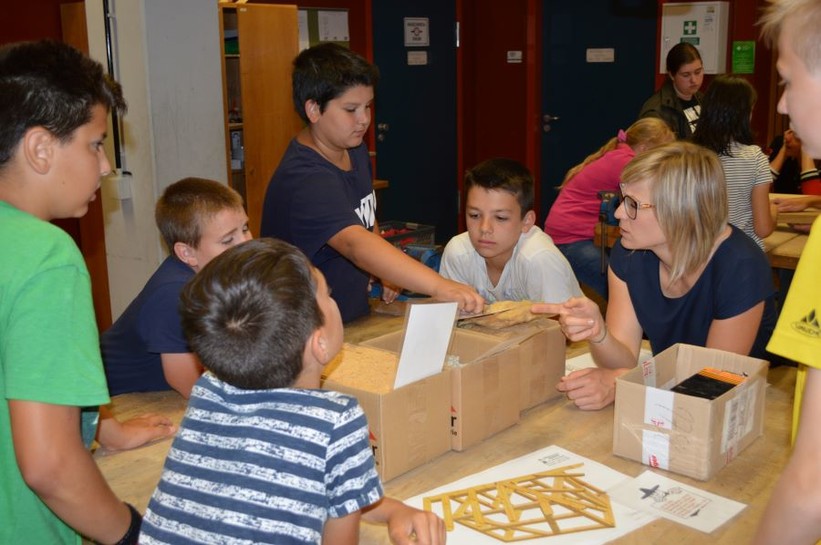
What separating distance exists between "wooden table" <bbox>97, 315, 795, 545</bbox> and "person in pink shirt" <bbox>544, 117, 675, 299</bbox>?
2.73m

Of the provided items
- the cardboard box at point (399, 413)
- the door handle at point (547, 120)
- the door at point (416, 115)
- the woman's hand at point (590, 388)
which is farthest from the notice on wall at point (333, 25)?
the cardboard box at point (399, 413)

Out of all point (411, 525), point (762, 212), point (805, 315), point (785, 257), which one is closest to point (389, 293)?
point (411, 525)

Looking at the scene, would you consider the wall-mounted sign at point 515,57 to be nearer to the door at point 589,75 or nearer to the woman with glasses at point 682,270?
the door at point 589,75

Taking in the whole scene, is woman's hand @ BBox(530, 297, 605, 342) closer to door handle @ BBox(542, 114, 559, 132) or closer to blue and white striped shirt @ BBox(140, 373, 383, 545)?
blue and white striped shirt @ BBox(140, 373, 383, 545)

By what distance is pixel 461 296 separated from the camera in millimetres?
2273

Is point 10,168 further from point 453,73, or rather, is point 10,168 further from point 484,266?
point 453,73

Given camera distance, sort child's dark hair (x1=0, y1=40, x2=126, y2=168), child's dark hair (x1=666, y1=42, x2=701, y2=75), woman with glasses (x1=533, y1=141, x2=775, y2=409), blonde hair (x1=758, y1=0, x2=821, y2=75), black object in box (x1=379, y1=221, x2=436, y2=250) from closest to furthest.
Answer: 1. blonde hair (x1=758, y1=0, x2=821, y2=75)
2. child's dark hair (x1=0, y1=40, x2=126, y2=168)
3. woman with glasses (x1=533, y1=141, x2=775, y2=409)
4. black object in box (x1=379, y1=221, x2=436, y2=250)
5. child's dark hair (x1=666, y1=42, x2=701, y2=75)

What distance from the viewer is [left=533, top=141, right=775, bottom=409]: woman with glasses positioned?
7.14ft

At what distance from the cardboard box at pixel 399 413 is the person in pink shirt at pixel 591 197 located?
317cm

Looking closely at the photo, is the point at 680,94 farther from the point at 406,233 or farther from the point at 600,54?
the point at 406,233

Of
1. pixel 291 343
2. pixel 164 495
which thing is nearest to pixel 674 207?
pixel 291 343

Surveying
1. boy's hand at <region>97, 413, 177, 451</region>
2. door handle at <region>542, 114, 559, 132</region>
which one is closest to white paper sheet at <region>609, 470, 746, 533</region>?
boy's hand at <region>97, 413, 177, 451</region>

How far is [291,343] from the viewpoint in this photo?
50.7 inches

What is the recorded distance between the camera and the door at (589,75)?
7434 millimetres
